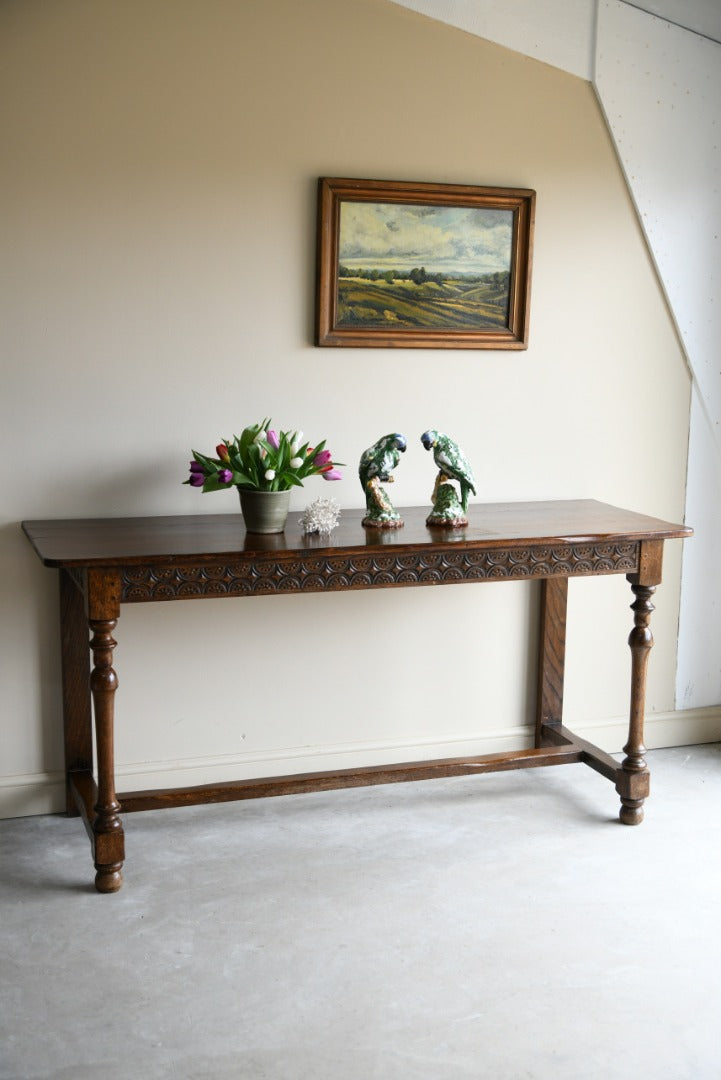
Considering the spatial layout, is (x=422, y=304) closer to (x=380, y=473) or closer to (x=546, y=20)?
(x=380, y=473)

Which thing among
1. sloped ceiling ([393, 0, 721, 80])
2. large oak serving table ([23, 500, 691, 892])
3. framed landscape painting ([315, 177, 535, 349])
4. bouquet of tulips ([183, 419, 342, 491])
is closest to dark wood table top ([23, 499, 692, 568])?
large oak serving table ([23, 500, 691, 892])

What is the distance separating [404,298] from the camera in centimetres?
371

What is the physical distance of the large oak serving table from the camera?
299cm

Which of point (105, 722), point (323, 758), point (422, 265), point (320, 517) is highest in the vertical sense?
point (422, 265)

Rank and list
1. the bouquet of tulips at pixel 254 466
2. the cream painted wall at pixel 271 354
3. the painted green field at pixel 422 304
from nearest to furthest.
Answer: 1. the bouquet of tulips at pixel 254 466
2. the cream painted wall at pixel 271 354
3. the painted green field at pixel 422 304

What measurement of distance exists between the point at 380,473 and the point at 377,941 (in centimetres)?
137

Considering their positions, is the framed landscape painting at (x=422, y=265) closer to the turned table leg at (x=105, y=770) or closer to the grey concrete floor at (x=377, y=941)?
the turned table leg at (x=105, y=770)

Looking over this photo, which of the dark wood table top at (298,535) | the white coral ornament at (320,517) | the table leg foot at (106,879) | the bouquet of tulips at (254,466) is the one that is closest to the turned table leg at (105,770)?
the table leg foot at (106,879)

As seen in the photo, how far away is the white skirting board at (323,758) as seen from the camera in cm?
359

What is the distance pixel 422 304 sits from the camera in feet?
12.3

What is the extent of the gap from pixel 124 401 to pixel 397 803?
165 cm

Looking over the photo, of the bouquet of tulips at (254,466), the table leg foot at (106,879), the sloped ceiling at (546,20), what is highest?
the sloped ceiling at (546,20)

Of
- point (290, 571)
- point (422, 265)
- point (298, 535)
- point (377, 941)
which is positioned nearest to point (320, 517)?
point (298, 535)

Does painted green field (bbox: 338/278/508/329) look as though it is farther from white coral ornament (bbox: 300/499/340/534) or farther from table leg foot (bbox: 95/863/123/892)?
table leg foot (bbox: 95/863/123/892)
